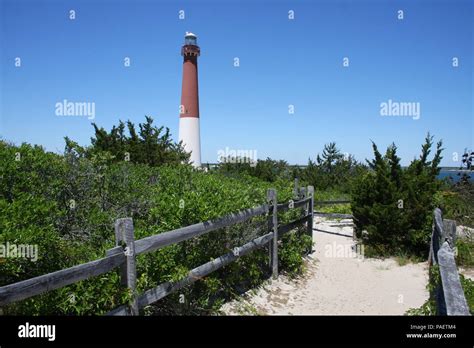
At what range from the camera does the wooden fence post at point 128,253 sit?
342 cm

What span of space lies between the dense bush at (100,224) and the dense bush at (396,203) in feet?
11.6

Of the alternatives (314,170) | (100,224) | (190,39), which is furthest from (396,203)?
(190,39)

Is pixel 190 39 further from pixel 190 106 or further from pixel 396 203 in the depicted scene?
pixel 396 203

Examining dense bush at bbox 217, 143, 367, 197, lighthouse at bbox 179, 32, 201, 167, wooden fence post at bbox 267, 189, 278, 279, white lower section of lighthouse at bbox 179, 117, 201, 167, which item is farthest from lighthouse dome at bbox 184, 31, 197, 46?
wooden fence post at bbox 267, 189, 278, 279

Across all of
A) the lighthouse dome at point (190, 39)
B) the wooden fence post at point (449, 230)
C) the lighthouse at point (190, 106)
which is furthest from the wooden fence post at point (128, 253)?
the lighthouse dome at point (190, 39)

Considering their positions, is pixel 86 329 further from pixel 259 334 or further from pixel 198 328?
pixel 259 334

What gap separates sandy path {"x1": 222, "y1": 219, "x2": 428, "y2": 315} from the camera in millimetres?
5789

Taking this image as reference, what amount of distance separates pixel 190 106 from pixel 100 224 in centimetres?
2084

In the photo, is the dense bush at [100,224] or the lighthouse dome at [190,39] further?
the lighthouse dome at [190,39]

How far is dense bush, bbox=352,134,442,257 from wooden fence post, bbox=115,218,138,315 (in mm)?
6809

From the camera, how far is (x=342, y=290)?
22.7 ft

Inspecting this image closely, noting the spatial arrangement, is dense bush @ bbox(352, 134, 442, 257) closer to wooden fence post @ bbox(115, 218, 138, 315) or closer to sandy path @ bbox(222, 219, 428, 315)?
sandy path @ bbox(222, 219, 428, 315)

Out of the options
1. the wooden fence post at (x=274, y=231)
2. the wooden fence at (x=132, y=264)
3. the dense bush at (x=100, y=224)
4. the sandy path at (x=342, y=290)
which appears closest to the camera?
the wooden fence at (x=132, y=264)

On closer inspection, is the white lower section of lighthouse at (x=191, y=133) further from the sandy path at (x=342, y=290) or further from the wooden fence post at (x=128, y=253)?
the wooden fence post at (x=128, y=253)
